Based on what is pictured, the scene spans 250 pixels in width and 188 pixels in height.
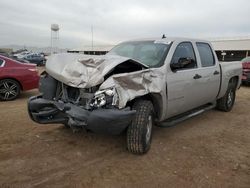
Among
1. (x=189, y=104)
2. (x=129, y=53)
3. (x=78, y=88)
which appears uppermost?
(x=129, y=53)

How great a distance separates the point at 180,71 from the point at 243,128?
2143mm

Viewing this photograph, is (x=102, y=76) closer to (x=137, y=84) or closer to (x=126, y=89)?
(x=126, y=89)

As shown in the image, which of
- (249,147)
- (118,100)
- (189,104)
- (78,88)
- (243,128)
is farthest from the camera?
(243,128)

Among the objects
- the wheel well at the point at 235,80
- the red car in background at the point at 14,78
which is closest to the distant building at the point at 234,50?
the wheel well at the point at 235,80

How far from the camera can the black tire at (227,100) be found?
7.00m

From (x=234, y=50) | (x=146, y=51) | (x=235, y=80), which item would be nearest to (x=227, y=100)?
(x=235, y=80)

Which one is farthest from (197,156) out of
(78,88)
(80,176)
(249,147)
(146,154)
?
(78,88)

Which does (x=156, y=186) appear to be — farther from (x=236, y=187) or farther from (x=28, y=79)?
(x=28, y=79)

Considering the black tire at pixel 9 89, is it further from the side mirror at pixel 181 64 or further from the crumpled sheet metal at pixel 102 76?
the side mirror at pixel 181 64

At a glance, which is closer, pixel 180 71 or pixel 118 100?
pixel 118 100

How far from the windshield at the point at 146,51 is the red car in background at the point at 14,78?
3746 millimetres

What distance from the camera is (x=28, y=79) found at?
26.6 ft

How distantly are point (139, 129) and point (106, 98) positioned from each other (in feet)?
2.26

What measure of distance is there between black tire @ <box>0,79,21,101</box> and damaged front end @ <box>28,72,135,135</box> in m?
4.27
